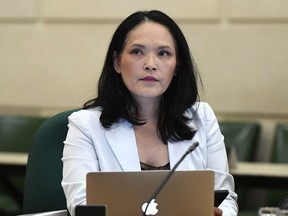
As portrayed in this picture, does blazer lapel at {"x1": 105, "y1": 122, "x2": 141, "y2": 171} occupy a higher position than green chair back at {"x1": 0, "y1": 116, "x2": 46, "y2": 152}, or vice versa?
blazer lapel at {"x1": 105, "y1": 122, "x2": 141, "y2": 171}

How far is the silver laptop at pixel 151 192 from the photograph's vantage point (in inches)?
77.4

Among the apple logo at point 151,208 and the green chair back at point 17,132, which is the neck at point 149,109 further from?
the green chair back at point 17,132

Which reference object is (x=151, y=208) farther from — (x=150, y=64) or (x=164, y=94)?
(x=164, y=94)

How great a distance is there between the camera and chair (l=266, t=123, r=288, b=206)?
4660 millimetres

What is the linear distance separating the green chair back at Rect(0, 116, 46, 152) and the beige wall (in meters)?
0.30

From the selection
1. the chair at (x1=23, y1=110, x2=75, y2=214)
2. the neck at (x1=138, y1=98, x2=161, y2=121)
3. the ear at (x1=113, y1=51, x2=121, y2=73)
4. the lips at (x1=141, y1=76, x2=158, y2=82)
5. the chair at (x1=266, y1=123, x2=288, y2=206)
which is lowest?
the chair at (x1=266, y1=123, x2=288, y2=206)

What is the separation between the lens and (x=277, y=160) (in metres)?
4.68

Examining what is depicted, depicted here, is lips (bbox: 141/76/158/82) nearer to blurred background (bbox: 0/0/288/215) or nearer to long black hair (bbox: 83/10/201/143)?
long black hair (bbox: 83/10/201/143)

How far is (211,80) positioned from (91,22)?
98 cm

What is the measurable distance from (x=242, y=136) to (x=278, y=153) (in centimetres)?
28

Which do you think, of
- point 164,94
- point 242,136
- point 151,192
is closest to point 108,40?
point 242,136

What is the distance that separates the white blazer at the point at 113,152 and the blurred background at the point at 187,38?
219 centimetres

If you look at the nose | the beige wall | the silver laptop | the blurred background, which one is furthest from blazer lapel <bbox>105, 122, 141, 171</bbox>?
the beige wall

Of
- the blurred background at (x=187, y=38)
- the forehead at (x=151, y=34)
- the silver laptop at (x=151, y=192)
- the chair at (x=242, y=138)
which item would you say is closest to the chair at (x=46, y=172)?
the forehead at (x=151, y=34)
